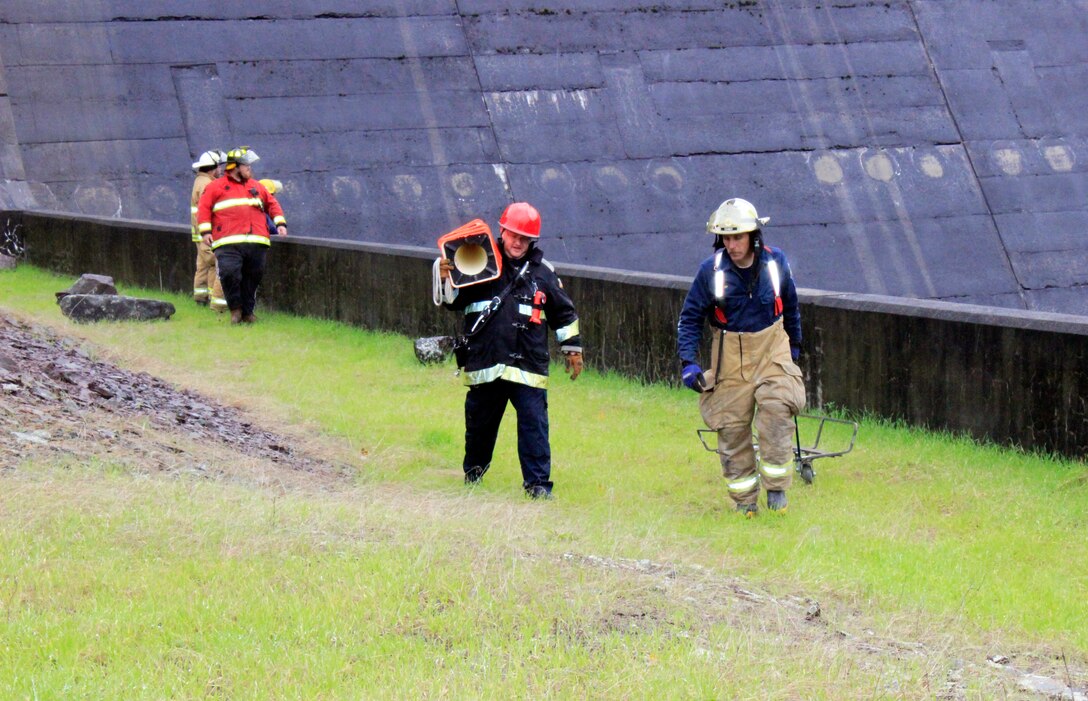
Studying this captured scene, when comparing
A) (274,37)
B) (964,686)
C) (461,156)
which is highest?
(274,37)

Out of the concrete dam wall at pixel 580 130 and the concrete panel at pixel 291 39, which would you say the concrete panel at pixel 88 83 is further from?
the concrete panel at pixel 291 39

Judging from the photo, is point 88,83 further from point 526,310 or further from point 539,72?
point 526,310

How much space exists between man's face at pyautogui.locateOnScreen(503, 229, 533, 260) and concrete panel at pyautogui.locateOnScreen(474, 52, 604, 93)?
17189 mm

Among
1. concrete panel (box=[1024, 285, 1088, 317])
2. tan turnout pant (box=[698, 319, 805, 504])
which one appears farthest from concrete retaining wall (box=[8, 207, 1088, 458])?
concrete panel (box=[1024, 285, 1088, 317])

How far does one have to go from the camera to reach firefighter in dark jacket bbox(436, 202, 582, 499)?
28.2 ft

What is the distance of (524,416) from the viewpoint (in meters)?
8.72

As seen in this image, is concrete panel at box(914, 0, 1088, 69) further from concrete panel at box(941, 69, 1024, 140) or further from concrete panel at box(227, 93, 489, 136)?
concrete panel at box(227, 93, 489, 136)

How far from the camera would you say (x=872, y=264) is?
24.6 metres

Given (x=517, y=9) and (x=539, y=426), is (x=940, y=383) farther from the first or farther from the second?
(x=517, y=9)

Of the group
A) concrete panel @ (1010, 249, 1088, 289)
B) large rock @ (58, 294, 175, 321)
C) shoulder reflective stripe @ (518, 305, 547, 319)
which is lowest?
concrete panel @ (1010, 249, 1088, 289)

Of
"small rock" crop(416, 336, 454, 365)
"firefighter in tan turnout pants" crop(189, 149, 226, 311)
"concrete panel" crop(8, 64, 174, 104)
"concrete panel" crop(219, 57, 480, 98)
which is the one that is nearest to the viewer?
"small rock" crop(416, 336, 454, 365)

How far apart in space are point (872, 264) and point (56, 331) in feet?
48.7

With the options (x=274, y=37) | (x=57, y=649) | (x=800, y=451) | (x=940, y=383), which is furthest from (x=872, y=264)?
(x=57, y=649)

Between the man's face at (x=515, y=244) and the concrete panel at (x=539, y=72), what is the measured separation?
56.4 ft
